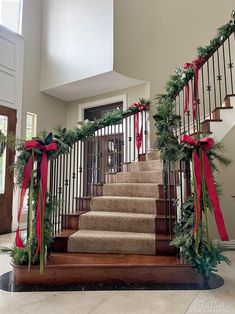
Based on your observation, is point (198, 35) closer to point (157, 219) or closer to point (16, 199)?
point (157, 219)

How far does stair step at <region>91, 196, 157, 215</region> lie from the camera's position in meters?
3.08

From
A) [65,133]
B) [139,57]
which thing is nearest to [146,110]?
[139,57]

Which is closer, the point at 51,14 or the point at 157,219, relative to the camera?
the point at 157,219

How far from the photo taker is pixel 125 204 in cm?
318

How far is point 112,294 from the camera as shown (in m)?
2.04

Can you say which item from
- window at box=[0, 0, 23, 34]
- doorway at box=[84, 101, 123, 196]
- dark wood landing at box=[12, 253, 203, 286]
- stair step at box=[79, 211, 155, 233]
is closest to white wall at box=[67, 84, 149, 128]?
doorway at box=[84, 101, 123, 196]

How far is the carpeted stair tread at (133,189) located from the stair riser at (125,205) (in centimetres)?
23

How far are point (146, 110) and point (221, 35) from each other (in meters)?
2.18

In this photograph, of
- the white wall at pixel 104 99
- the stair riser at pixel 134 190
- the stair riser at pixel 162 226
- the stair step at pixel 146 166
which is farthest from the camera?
the white wall at pixel 104 99

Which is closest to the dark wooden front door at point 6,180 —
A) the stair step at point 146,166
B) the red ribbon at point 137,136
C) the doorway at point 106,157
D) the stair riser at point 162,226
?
the doorway at point 106,157

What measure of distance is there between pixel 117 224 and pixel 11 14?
5.06m

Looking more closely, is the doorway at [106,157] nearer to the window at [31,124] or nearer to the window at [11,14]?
the window at [31,124]

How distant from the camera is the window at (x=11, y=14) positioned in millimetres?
5137

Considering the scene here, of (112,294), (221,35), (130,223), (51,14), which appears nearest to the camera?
(112,294)
